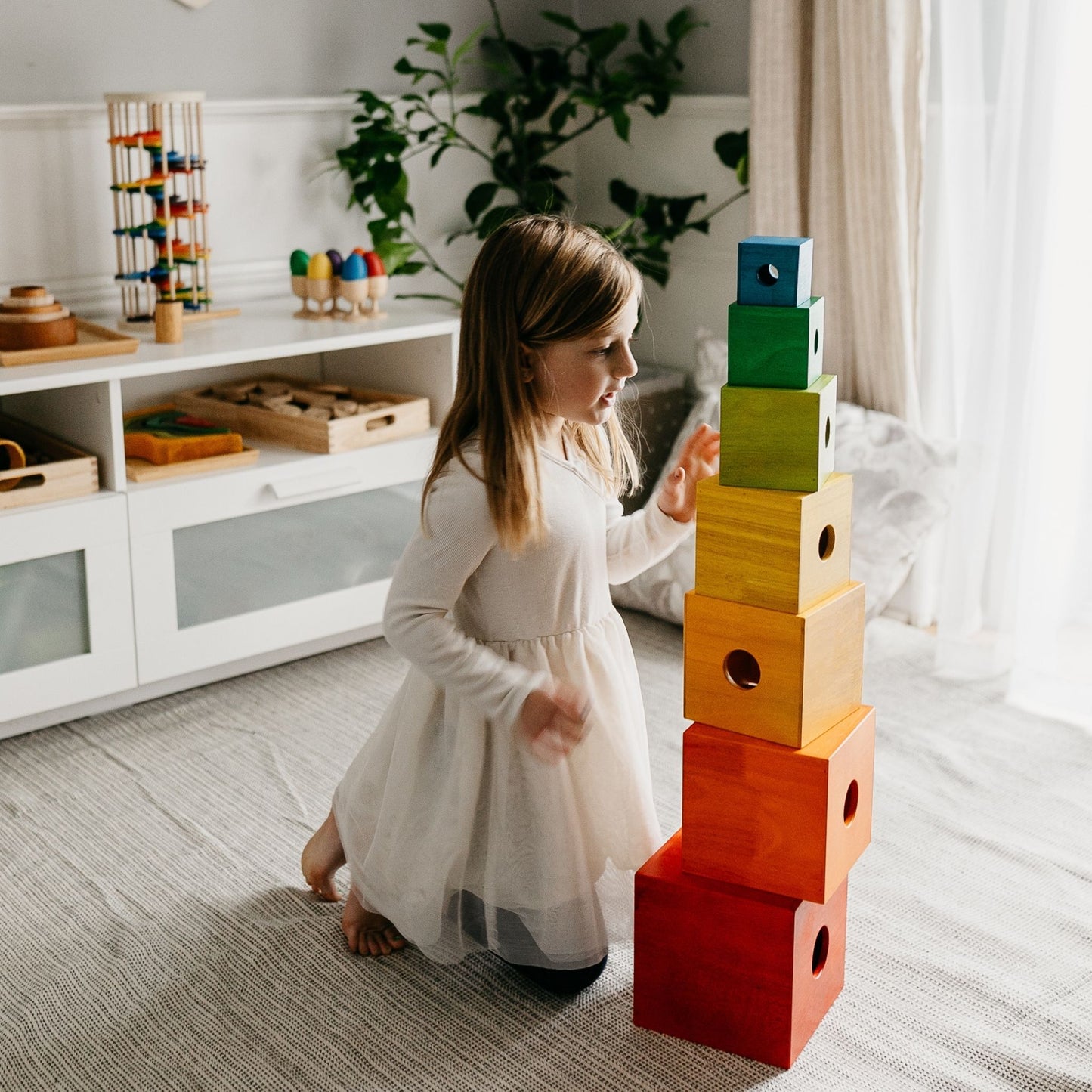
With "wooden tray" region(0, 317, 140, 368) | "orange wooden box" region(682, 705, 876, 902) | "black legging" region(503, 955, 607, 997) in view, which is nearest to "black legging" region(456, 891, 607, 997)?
"black legging" region(503, 955, 607, 997)

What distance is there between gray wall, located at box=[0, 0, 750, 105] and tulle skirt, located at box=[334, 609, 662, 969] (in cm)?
157

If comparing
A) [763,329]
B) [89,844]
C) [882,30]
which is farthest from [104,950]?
[882,30]

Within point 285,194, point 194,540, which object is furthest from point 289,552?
point 285,194

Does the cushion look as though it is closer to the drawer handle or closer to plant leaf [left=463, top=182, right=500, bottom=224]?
the drawer handle

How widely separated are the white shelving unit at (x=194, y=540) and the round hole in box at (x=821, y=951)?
1281 mm

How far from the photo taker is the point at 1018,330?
7.75ft

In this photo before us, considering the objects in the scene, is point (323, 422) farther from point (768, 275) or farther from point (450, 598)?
point (768, 275)

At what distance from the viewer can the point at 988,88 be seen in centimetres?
247

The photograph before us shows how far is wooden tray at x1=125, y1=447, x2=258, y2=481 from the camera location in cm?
229

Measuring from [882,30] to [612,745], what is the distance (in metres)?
1.54

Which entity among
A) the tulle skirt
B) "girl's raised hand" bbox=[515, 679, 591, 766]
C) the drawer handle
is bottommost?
the tulle skirt

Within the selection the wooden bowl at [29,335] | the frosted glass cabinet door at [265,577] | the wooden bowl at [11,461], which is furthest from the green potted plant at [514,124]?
the wooden bowl at [11,461]

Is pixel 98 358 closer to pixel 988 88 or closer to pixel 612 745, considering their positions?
pixel 612 745

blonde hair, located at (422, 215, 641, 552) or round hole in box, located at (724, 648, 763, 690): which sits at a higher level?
blonde hair, located at (422, 215, 641, 552)
